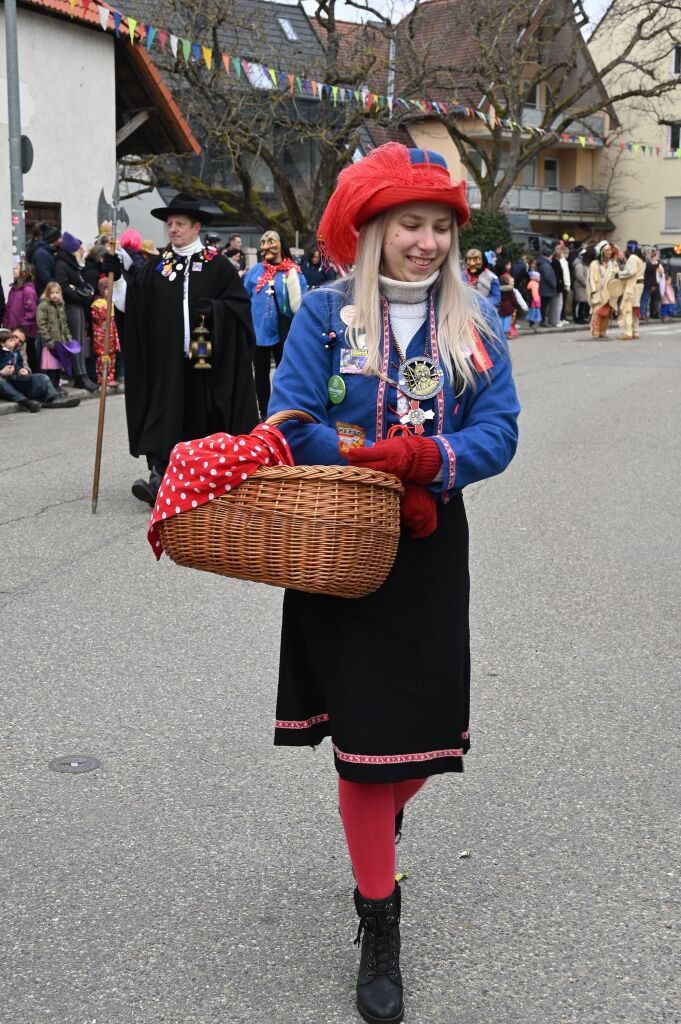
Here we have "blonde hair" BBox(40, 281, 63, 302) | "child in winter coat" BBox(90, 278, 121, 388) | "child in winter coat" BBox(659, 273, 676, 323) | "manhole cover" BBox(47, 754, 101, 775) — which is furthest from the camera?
"child in winter coat" BBox(659, 273, 676, 323)

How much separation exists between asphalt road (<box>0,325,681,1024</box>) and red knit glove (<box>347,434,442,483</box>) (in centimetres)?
114

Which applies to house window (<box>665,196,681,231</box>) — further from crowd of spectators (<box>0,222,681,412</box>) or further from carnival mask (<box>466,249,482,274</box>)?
carnival mask (<box>466,249,482,274</box>)

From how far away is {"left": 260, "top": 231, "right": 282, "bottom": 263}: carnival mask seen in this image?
38.1 feet

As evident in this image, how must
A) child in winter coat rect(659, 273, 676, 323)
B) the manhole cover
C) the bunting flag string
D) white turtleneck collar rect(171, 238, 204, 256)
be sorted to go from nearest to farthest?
the manhole cover → white turtleneck collar rect(171, 238, 204, 256) → the bunting flag string → child in winter coat rect(659, 273, 676, 323)

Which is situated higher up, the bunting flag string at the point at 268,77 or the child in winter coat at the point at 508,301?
the bunting flag string at the point at 268,77

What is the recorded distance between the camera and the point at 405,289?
294 centimetres

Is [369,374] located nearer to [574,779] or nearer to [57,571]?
[574,779]

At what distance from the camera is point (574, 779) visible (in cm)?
420

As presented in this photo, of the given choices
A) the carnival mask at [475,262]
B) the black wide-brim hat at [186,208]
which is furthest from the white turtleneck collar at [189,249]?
the carnival mask at [475,262]

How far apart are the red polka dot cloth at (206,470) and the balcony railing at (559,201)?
2177 inches

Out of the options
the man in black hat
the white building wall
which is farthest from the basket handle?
the white building wall

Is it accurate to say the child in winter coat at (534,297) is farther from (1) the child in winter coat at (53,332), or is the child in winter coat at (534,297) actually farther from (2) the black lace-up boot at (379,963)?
(2) the black lace-up boot at (379,963)

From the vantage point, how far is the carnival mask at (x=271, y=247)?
11.6 metres

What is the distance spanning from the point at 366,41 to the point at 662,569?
73.7 ft
